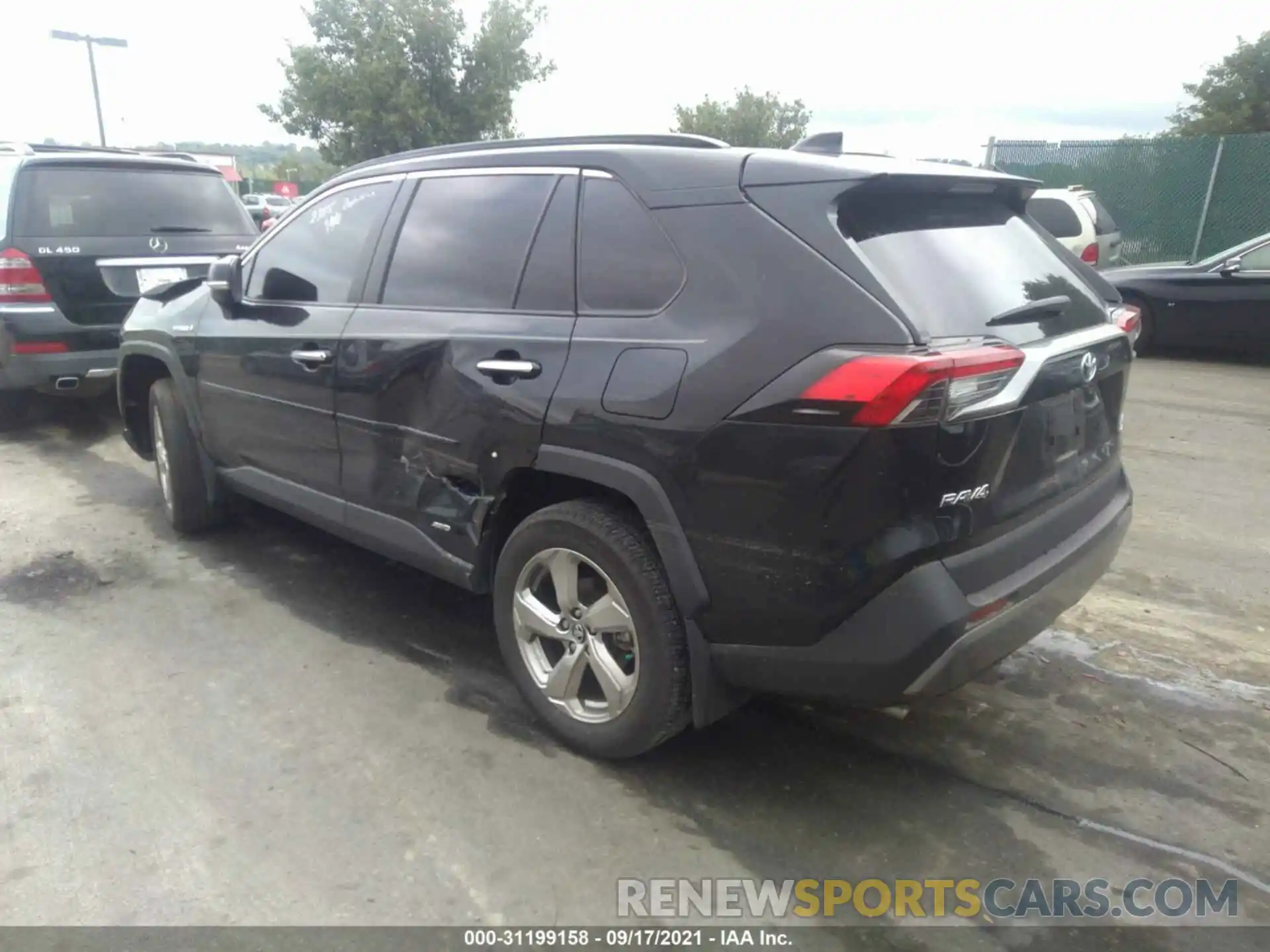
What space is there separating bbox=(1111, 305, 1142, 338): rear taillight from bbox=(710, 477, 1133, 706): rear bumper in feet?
2.88

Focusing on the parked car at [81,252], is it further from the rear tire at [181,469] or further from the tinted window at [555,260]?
the tinted window at [555,260]

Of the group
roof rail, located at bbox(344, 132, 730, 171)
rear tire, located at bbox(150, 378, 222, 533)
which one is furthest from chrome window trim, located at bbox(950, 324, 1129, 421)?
rear tire, located at bbox(150, 378, 222, 533)

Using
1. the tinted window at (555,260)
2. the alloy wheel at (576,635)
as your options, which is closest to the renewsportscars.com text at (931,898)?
the alloy wheel at (576,635)

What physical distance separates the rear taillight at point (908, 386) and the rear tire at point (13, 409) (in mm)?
7217

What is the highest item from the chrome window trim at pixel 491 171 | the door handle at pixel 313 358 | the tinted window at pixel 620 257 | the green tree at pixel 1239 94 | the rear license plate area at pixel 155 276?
the green tree at pixel 1239 94

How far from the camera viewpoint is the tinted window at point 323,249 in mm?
3736

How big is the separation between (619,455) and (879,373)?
786 mm

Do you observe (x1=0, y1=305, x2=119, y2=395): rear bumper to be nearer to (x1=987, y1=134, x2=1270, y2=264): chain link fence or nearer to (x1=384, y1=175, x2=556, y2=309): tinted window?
(x1=384, y1=175, x2=556, y2=309): tinted window

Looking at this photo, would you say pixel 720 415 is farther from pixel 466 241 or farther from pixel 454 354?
pixel 466 241

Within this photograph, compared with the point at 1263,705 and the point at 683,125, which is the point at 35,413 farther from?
the point at 683,125

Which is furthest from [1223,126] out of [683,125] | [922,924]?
[922,924]

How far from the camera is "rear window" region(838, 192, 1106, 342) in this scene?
7.98ft

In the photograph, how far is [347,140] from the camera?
78.0 feet

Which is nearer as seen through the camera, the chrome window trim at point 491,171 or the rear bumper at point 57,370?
the chrome window trim at point 491,171
